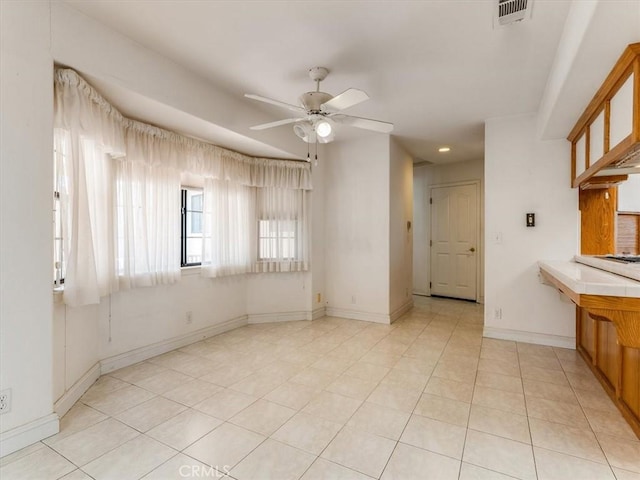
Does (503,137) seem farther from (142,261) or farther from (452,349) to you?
(142,261)

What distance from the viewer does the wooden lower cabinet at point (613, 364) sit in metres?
1.86

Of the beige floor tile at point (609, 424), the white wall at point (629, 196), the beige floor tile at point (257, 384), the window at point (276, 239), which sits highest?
the white wall at point (629, 196)

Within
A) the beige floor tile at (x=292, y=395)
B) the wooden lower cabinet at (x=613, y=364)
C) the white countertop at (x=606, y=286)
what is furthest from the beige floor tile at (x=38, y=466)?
the wooden lower cabinet at (x=613, y=364)

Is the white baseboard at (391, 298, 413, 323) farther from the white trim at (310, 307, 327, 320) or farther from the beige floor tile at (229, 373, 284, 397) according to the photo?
the beige floor tile at (229, 373, 284, 397)

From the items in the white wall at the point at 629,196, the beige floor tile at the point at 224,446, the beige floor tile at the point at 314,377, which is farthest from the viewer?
the white wall at the point at 629,196

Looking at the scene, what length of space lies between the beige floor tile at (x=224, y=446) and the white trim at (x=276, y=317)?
2.28m

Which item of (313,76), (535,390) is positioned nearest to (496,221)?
(535,390)

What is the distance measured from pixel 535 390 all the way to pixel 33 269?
3453 mm

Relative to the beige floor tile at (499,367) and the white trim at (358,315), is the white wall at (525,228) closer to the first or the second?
the beige floor tile at (499,367)

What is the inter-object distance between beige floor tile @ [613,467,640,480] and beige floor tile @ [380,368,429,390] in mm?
1096

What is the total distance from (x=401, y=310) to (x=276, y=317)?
184cm

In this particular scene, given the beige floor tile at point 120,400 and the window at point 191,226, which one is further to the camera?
the window at point 191,226

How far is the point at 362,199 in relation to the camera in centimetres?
432
